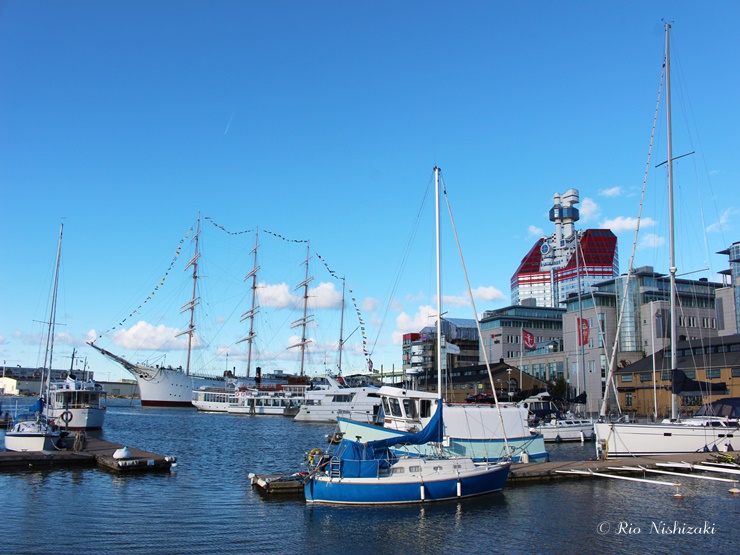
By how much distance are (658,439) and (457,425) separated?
1377 centimetres

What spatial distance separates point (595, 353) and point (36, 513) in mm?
95897

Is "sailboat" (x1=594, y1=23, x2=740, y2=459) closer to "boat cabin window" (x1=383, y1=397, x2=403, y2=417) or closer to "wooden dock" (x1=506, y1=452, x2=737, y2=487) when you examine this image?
"wooden dock" (x1=506, y1=452, x2=737, y2=487)

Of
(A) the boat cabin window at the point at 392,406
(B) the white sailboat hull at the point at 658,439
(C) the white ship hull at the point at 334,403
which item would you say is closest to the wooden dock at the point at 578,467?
(B) the white sailboat hull at the point at 658,439

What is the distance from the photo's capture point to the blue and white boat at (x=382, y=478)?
84.9 ft

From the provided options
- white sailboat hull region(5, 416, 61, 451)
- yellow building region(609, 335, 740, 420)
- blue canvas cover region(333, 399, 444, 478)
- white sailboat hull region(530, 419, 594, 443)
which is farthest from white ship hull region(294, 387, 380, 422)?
blue canvas cover region(333, 399, 444, 478)

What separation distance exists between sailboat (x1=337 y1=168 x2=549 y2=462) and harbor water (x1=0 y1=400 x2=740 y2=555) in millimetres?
4175

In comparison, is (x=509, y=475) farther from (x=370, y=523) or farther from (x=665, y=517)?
(x=370, y=523)

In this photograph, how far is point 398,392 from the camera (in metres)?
34.3

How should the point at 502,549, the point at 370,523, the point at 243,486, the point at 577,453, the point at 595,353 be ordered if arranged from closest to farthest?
the point at 502,549 → the point at 370,523 → the point at 243,486 → the point at 577,453 → the point at 595,353

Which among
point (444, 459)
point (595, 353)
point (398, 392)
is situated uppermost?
point (595, 353)

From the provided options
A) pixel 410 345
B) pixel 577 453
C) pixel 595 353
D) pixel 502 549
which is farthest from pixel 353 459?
pixel 410 345

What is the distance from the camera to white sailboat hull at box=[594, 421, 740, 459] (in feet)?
125

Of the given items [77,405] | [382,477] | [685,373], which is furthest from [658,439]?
[77,405]

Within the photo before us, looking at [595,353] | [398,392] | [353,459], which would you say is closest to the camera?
[353,459]
